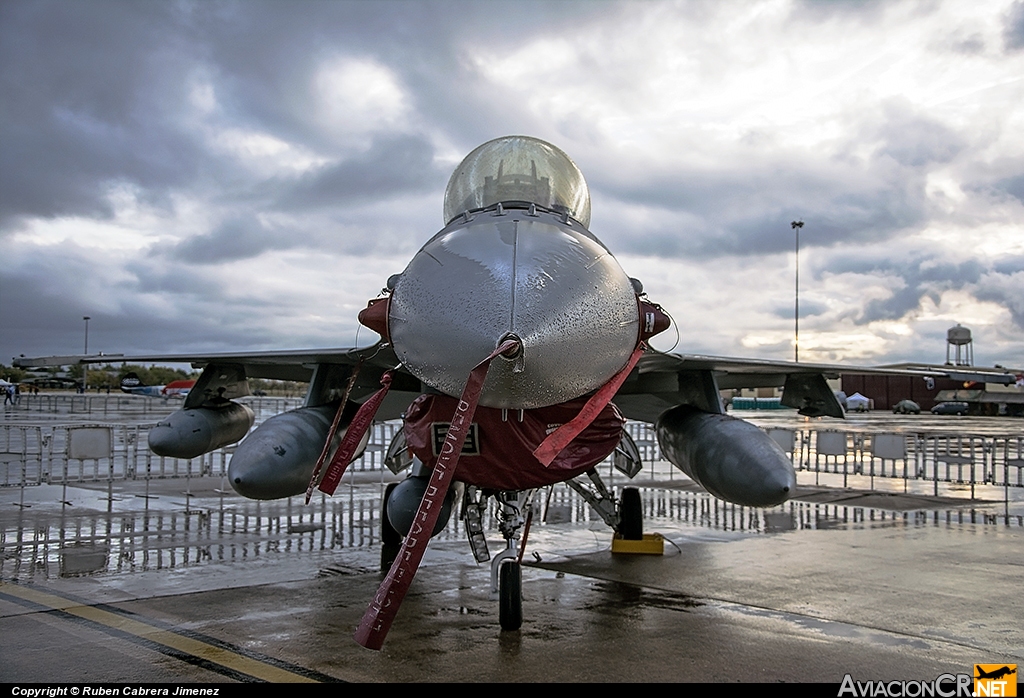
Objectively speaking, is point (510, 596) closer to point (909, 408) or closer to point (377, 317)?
point (377, 317)

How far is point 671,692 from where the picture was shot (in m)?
4.79

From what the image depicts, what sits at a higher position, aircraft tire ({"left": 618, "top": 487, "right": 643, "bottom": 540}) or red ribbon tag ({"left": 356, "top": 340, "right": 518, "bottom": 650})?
red ribbon tag ({"left": 356, "top": 340, "right": 518, "bottom": 650})

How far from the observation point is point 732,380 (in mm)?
9750

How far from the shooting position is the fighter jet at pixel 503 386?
3.88 m

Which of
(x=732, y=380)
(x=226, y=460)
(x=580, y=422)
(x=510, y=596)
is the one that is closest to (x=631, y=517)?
(x=732, y=380)

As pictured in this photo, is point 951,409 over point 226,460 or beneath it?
over

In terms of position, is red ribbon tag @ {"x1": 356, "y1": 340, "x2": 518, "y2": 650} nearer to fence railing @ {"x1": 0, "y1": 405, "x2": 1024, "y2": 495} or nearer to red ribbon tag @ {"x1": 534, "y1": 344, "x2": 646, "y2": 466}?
red ribbon tag @ {"x1": 534, "y1": 344, "x2": 646, "y2": 466}

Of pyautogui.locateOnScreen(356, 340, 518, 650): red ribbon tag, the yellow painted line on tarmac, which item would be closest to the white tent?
the yellow painted line on tarmac

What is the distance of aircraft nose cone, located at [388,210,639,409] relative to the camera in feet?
12.5

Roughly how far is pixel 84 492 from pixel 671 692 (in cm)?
1345

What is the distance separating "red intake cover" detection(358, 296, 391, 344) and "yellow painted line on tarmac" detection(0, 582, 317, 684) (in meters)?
2.23

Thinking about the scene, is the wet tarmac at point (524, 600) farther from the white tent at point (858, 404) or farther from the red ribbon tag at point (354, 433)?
the white tent at point (858, 404)

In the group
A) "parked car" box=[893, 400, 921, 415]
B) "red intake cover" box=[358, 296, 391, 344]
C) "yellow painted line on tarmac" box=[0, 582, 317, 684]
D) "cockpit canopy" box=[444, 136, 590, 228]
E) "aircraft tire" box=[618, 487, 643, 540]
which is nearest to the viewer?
"red intake cover" box=[358, 296, 391, 344]

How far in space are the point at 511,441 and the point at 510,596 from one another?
162 cm
